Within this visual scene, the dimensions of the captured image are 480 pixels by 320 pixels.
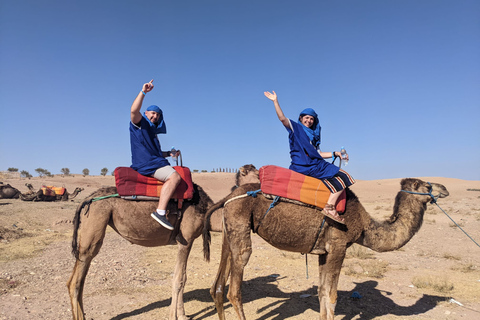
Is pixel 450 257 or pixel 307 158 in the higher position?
pixel 307 158

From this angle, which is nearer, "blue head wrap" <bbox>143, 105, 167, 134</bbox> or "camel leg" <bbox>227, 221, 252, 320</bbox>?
"camel leg" <bbox>227, 221, 252, 320</bbox>

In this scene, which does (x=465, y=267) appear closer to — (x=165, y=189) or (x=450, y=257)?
(x=450, y=257)

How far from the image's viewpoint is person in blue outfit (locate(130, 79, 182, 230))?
5543 millimetres

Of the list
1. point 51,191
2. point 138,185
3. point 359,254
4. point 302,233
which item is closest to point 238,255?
point 302,233

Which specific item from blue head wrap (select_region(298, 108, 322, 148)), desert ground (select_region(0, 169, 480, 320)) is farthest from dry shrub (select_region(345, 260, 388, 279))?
blue head wrap (select_region(298, 108, 322, 148))

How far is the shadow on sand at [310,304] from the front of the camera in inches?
248

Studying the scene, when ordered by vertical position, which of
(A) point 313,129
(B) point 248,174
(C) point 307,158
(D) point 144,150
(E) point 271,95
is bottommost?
(B) point 248,174

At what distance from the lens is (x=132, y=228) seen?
5.80 metres

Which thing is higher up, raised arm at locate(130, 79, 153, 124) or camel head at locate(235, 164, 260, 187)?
raised arm at locate(130, 79, 153, 124)

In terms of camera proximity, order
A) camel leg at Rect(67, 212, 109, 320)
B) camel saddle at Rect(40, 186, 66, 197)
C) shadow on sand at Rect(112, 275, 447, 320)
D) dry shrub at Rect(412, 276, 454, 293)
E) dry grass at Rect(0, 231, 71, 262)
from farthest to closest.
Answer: camel saddle at Rect(40, 186, 66, 197)
dry grass at Rect(0, 231, 71, 262)
dry shrub at Rect(412, 276, 454, 293)
shadow on sand at Rect(112, 275, 447, 320)
camel leg at Rect(67, 212, 109, 320)

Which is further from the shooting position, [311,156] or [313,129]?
[313,129]

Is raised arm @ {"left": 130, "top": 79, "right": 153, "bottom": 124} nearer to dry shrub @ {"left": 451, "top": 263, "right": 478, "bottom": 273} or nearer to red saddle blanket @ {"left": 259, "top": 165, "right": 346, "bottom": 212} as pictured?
red saddle blanket @ {"left": 259, "top": 165, "right": 346, "bottom": 212}

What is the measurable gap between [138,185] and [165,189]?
0.54 metres

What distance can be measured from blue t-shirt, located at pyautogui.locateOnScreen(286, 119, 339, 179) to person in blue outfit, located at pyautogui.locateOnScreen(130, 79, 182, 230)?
2.18 metres
